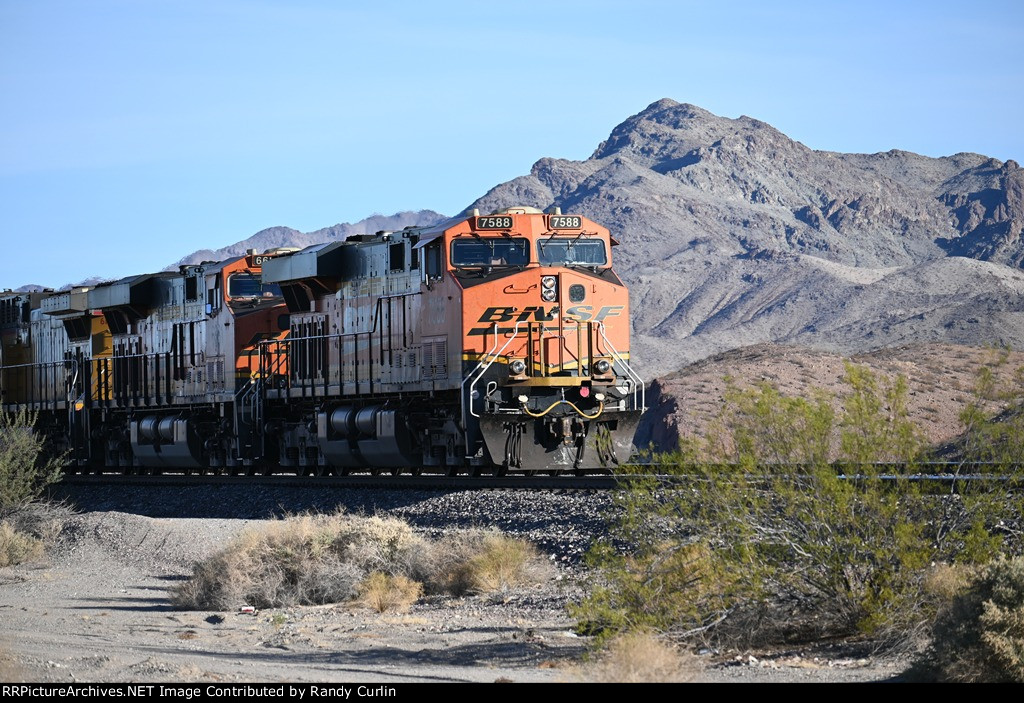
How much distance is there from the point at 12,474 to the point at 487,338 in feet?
31.8

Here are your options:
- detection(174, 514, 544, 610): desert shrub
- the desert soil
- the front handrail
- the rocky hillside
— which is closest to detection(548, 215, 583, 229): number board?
the front handrail

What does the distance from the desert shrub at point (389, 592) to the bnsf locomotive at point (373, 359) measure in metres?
5.11

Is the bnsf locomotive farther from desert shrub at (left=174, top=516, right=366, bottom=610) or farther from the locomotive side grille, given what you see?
desert shrub at (left=174, top=516, right=366, bottom=610)

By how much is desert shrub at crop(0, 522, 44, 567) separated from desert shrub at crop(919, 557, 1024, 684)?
14682 millimetres

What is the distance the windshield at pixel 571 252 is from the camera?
21.7 meters

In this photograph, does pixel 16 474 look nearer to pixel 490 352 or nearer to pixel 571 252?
pixel 490 352

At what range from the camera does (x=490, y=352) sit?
20.8 meters

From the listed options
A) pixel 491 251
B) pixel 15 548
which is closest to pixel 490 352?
pixel 491 251

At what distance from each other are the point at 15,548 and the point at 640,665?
13.6m

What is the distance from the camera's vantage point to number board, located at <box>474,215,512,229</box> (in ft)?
70.8

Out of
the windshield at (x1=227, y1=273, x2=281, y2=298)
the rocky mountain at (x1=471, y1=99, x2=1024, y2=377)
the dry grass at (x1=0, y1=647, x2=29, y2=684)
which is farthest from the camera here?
the rocky mountain at (x1=471, y1=99, x2=1024, y2=377)
